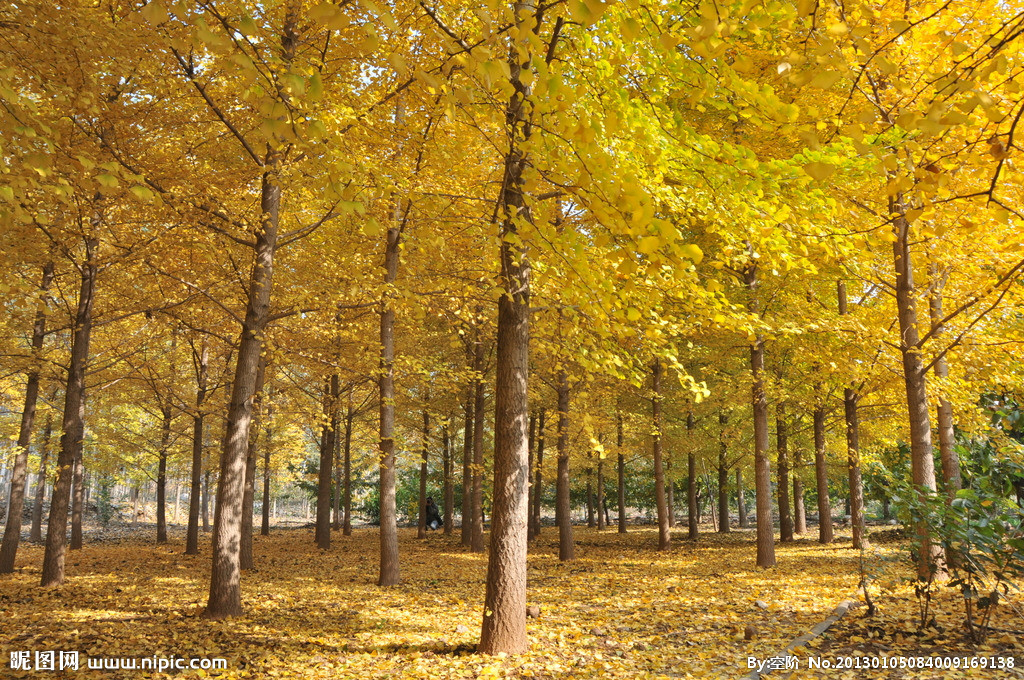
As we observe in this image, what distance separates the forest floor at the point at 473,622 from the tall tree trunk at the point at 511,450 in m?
0.32

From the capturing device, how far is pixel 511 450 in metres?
5.17

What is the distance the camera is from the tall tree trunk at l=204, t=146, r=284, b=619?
671 cm

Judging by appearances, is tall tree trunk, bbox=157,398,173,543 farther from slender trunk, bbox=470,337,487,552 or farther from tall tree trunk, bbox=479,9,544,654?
tall tree trunk, bbox=479,9,544,654

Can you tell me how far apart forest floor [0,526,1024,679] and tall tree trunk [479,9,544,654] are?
1.05 ft

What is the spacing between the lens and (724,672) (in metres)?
4.41

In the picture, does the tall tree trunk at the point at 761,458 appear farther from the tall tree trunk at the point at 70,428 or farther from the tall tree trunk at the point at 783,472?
the tall tree trunk at the point at 70,428

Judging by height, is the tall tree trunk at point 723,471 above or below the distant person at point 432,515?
above

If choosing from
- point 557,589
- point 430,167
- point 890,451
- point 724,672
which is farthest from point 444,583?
point 890,451

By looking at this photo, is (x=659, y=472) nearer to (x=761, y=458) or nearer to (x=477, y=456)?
(x=761, y=458)

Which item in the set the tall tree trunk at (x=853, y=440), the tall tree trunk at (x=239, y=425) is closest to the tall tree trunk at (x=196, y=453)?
the tall tree trunk at (x=239, y=425)

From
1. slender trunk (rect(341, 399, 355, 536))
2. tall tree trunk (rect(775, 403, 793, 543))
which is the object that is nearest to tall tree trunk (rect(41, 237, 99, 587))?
slender trunk (rect(341, 399, 355, 536))

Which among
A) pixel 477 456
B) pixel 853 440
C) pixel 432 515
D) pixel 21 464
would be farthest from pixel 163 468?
pixel 853 440

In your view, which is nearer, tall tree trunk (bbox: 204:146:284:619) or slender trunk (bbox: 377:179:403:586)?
tall tree trunk (bbox: 204:146:284:619)

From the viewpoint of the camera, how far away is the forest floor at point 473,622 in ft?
15.3
